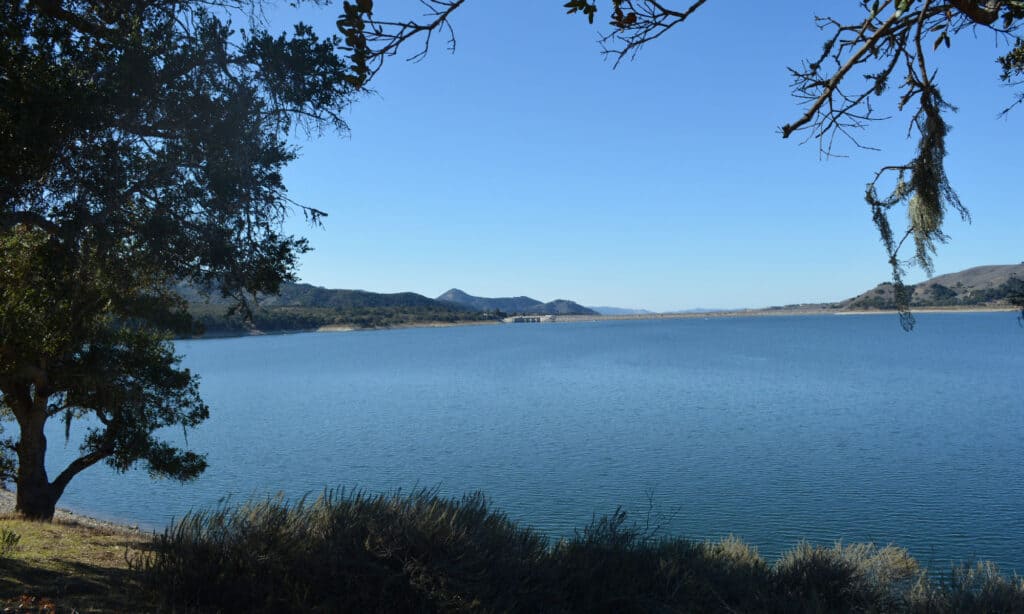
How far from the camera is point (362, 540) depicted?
→ 5125 millimetres

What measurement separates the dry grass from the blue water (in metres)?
1.06

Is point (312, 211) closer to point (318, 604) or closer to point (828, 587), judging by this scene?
point (318, 604)

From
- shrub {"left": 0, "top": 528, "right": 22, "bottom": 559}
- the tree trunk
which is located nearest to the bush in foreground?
shrub {"left": 0, "top": 528, "right": 22, "bottom": 559}

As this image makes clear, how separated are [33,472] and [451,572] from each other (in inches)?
374

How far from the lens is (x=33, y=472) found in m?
10.8

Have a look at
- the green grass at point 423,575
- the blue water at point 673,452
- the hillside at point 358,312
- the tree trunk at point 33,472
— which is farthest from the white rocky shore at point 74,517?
the hillside at point 358,312

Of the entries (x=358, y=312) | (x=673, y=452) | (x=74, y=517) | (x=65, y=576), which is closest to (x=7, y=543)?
(x=65, y=576)

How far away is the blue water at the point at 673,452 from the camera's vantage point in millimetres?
14844

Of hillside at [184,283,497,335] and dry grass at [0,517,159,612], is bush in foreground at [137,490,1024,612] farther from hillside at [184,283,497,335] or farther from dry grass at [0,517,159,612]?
hillside at [184,283,497,335]

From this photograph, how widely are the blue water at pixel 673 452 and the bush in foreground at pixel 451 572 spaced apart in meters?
2.50

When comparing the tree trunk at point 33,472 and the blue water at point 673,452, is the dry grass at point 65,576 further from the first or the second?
the tree trunk at point 33,472

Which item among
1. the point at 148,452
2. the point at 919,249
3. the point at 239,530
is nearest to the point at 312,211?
the point at 239,530

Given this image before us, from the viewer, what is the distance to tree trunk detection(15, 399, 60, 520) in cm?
1052

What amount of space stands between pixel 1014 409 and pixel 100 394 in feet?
110
